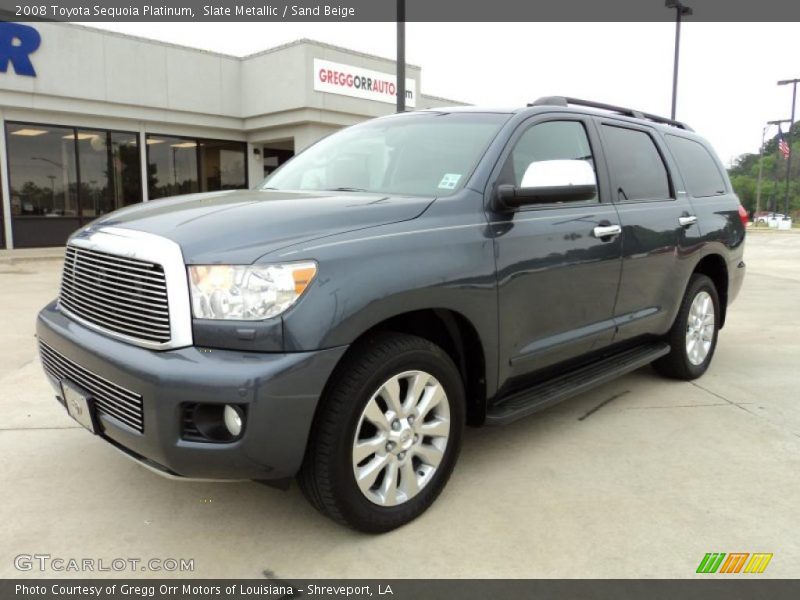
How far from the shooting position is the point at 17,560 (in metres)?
2.51

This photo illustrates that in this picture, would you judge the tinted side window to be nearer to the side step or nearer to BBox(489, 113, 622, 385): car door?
BBox(489, 113, 622, 385): car door

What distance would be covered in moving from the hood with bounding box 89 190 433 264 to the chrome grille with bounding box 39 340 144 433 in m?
0.57

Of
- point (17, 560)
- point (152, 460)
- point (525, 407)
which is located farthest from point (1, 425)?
point (525, 407)

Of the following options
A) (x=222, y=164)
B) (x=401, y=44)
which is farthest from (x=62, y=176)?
(x=401, y=44)

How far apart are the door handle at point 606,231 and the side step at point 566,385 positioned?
0.79m

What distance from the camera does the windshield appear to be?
3.23 m

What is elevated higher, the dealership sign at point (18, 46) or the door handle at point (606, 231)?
the dealership sign at point (18, 46)

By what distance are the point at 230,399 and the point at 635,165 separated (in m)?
3.16

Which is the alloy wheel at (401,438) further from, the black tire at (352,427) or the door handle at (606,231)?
the door handle at (606,231)

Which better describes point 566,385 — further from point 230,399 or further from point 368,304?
point 230,399

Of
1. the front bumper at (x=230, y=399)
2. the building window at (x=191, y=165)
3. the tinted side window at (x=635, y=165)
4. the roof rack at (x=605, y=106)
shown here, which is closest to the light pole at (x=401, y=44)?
the roof rack at (x=605, y=106)

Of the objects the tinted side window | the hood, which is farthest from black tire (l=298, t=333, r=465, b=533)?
the tinted side window

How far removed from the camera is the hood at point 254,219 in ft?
7.72

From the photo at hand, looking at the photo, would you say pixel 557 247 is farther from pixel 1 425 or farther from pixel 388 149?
pixel 1 425
